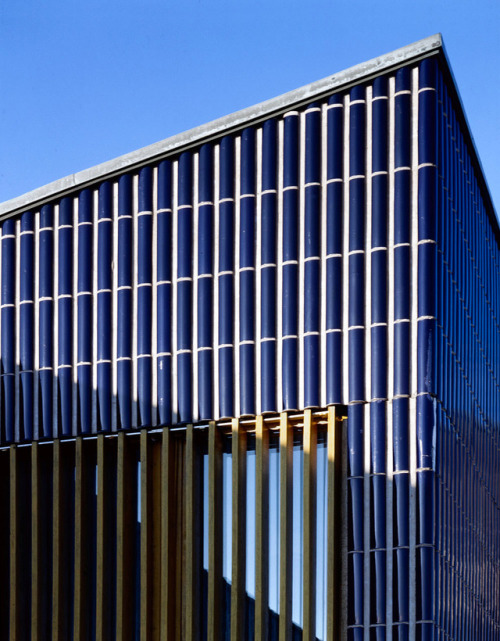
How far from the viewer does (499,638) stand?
2866 centimetres

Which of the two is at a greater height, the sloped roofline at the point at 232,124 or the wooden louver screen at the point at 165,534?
the sloped roofline at the point at 232,124

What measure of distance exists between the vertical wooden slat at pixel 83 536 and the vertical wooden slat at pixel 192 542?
201cm

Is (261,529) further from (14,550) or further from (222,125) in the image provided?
(222,125)

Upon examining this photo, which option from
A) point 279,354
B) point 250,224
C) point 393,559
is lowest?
point 393,559

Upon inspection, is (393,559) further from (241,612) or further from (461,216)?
(461,216)

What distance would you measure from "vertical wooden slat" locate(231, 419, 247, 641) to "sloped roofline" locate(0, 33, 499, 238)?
5189mm

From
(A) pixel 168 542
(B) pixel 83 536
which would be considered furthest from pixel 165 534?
(B) pixel 83 536

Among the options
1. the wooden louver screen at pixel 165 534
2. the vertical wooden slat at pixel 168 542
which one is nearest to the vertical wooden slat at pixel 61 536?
the wooden louver screen at pixel 165 534

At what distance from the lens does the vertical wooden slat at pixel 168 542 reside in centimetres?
2164

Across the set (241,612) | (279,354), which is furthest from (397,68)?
(241,612)

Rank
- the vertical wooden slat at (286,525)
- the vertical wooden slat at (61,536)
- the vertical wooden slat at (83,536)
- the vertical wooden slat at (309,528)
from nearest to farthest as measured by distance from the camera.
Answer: the vertical wooden slat at (309,528)
the vertical wooden slat at (286,525)
the vertical wooden slat at (83,536)
the vertical wooden slat at (61,536)

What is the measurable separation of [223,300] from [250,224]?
54.8 inches

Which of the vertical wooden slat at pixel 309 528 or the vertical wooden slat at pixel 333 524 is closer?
the vertical wooden slat at pixel 333 524

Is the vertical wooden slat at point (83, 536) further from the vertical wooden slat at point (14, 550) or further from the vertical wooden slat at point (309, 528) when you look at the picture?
the vertical wooden slat at point (309, 528)
